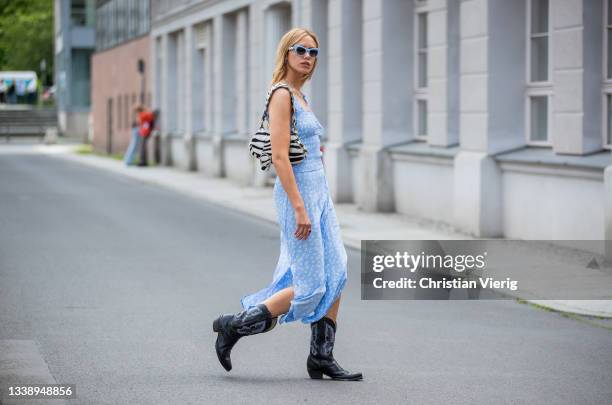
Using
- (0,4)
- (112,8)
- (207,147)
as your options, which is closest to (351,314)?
(207,147)

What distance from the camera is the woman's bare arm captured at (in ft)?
22.6

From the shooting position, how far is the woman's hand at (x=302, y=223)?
691cm

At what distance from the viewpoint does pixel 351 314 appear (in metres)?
9.96

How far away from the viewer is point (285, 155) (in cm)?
690

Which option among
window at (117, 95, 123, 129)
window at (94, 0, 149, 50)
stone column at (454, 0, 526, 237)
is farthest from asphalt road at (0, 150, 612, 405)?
window at (117, 95, 123, 129)

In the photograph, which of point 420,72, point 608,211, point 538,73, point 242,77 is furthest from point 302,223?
point 242,77

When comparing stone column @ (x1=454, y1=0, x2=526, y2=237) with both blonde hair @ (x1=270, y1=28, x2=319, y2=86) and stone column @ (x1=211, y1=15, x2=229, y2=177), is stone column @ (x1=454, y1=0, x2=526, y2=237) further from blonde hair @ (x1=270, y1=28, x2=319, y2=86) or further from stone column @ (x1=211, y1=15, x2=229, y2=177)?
stone column @ (x1=211, y1=15, x2=229, y2=177)

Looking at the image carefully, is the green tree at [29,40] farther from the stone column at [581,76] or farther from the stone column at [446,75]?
the stone column at [581,76]

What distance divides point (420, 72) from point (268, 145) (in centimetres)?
1354

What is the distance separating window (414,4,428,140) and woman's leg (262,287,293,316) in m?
13.1

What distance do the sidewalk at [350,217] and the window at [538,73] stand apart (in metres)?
1.56

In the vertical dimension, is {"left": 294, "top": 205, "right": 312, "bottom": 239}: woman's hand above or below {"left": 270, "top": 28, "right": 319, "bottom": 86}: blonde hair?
below

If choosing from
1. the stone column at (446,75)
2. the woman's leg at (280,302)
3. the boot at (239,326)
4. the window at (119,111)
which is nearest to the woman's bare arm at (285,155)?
the woman's leg at (280,302)

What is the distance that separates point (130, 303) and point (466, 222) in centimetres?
680
